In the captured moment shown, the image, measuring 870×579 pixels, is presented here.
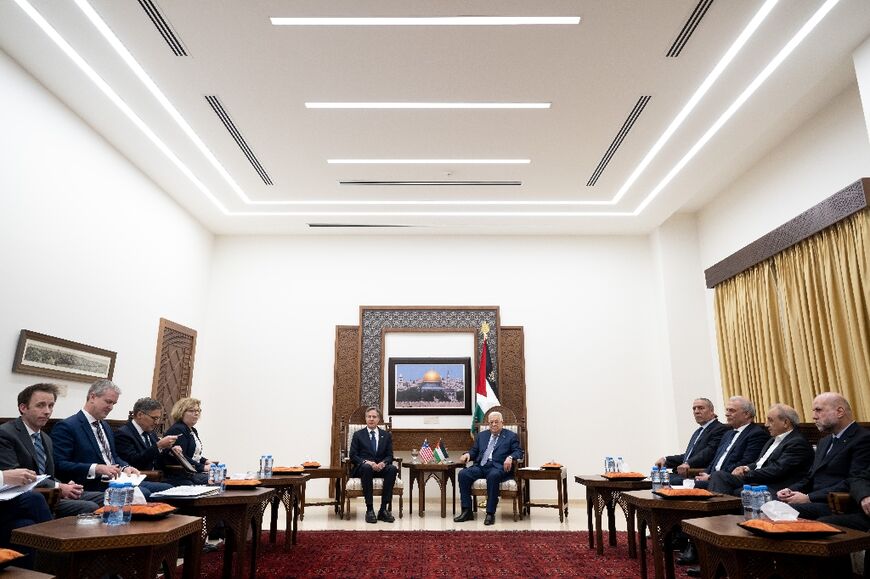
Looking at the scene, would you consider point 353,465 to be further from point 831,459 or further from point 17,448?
point 831,459

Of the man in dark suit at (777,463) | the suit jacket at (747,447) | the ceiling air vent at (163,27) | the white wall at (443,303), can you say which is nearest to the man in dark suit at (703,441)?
the suit jacket at (747,447)

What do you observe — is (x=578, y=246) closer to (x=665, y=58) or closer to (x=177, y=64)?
(x=665, y=58)

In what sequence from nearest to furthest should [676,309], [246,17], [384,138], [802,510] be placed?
[802,510], [246,17], [384,138], [676,309]

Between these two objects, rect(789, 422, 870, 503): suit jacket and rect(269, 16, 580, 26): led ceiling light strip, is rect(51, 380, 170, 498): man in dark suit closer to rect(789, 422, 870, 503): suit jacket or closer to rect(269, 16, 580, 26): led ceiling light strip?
rect(269, 16, 580, 26): led ceiling light strip

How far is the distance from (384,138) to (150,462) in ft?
11.9

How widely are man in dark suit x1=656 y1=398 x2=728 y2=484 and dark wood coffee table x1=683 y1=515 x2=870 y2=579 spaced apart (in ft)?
7.90

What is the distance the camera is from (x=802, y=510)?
10.6ft

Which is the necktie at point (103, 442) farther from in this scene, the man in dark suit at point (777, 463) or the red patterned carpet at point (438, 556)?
the man in dark suit at point (777, 463)

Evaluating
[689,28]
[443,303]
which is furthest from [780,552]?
[443,303]

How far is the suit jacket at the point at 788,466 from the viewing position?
376 cm

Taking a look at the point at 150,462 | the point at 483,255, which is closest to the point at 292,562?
the point at 150,462

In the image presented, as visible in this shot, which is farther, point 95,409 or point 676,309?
point 676,309

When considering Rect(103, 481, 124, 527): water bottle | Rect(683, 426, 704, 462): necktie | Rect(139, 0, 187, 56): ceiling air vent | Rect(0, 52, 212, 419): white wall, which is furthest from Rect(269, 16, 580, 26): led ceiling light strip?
Rect(683, 426, 704, 462): necktie

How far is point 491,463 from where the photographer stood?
6.32 meters
